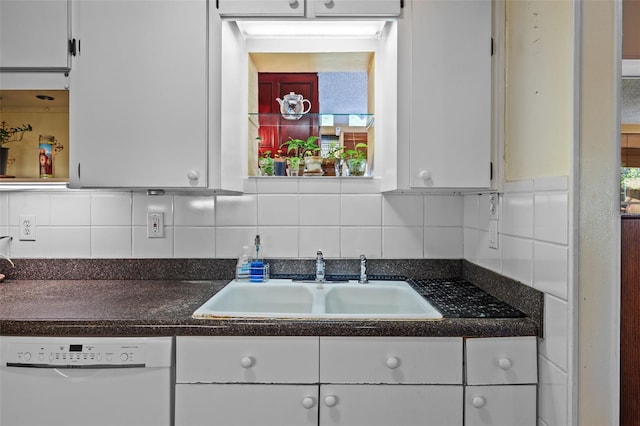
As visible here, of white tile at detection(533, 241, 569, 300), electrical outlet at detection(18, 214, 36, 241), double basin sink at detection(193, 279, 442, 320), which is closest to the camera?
white tile at detection(533, 241, 569, 300)

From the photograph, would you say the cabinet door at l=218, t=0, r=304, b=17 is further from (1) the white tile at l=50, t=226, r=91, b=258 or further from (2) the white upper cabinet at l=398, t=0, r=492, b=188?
(1) the white tile at l=50, t=226, r=91, b=258

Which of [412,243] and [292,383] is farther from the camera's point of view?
[412,243]

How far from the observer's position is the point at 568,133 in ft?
3.39

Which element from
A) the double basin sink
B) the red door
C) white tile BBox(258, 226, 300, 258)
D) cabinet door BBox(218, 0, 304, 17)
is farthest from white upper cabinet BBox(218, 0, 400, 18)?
the double basin sink

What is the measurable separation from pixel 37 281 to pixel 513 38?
2175mm

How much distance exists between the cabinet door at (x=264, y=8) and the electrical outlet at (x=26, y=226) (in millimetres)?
1273

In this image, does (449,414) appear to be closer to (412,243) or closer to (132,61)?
→ (412,243)

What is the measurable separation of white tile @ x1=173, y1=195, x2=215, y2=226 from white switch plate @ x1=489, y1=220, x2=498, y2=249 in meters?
1.18

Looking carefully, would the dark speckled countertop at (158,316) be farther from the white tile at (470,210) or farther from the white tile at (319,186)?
the white tile at (319,186)

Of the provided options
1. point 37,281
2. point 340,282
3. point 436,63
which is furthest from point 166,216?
point 436,63

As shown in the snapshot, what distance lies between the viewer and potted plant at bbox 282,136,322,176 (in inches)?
69.9

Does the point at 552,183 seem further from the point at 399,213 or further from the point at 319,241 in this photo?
the point at 319,241

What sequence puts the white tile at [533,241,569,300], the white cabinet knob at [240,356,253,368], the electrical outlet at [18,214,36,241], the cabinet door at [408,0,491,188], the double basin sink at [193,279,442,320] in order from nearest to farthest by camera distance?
the white tile at [533,241,569,300] → the white cabinet knob at [240,356,253,368] → the cabinet door at [408,0,491,188] → the double basin sink at [193,279,442,320] → the electrical outlet at [18,214,36,241]

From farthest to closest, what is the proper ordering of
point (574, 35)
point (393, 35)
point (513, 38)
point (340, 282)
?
point (340, 282) → point (393, 35) → point (513, 38) → point (574, 35)
